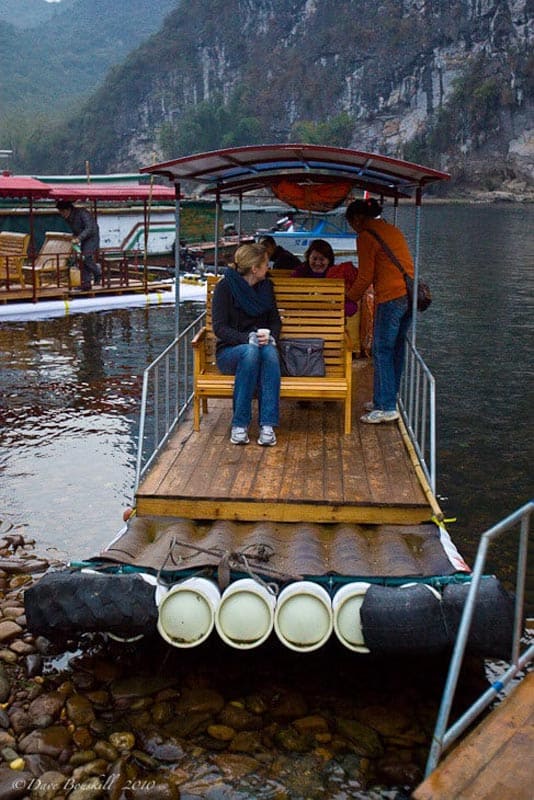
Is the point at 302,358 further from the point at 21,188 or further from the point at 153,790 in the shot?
the point at 21,188

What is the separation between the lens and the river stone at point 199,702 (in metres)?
5.78

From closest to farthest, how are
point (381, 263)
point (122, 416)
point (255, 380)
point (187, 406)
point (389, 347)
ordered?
point (255, 380) < point (381, 263) < point (389, 347) < point (187, 406) < point (122, 416)

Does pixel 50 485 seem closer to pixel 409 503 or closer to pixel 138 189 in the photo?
pixel 409 503

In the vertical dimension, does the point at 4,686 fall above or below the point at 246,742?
above

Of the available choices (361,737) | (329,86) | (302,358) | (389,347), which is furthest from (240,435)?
(329,86)

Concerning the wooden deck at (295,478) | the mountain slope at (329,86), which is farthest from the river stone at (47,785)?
the mountain slope at (329,86)

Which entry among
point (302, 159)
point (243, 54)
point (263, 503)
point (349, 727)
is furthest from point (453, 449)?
point (243, 54)

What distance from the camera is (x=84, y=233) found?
73.7 ft

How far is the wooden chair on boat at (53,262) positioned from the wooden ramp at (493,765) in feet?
Result: 63.2

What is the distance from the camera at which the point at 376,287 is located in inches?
340

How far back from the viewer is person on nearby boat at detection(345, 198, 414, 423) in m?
8.45

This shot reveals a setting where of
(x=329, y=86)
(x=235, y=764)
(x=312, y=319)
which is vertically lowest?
(x=235, y=764)

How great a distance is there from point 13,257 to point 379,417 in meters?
15.3

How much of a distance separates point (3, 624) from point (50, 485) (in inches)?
136
